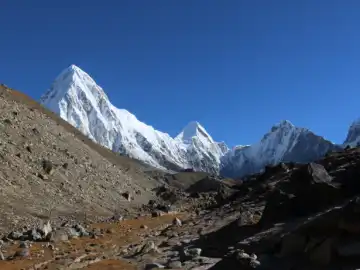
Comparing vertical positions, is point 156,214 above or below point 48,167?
below

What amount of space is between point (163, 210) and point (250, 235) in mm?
44007

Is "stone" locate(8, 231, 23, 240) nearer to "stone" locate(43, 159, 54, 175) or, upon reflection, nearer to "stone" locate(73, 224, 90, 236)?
"stone" locate(73, 224, 90, 236)

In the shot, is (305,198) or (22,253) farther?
(22,253)

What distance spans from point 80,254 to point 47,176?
24161mm

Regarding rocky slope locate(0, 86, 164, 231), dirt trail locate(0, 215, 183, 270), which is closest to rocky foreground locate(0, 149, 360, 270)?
dirt trail locate(0, 215, 183, 270)

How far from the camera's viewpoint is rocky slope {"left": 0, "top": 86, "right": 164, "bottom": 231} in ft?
137

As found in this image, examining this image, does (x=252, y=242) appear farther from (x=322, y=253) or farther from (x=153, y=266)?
(x=322, y=253)

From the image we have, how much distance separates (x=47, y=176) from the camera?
167ft

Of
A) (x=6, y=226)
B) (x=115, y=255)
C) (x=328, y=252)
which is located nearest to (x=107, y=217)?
(x=6, y=226)

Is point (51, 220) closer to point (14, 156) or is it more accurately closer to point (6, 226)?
point (6, 226)

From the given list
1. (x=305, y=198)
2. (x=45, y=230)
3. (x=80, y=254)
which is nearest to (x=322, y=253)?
(x=305, y=198)

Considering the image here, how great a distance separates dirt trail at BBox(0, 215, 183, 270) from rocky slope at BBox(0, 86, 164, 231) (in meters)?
5.82

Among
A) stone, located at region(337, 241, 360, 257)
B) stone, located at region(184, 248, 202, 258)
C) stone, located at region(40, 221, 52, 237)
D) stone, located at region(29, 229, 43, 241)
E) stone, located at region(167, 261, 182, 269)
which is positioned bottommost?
stone, located at region(337, 241, 360, 257)

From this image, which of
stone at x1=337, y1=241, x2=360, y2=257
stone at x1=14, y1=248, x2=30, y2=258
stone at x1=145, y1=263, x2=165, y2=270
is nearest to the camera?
stone at x1=337, y1=241, x2=360, y2=257
